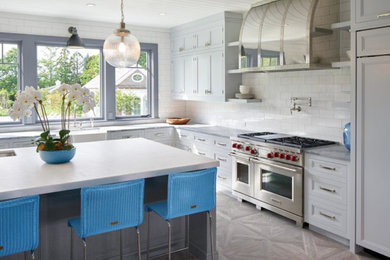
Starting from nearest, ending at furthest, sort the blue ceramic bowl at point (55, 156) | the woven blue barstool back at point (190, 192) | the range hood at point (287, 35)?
the woven blue barstool back at point (190, 192), the blue ceramic bowl at point (55, 156), the range hood at point (287, 35)

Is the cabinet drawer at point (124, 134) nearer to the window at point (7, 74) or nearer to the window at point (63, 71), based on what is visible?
the window at point (63, 71)

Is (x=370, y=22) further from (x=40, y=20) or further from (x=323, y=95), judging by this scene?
(x=40, y=20)

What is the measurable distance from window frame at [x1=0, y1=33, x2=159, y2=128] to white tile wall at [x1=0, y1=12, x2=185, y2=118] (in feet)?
0.29

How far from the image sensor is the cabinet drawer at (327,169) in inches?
151

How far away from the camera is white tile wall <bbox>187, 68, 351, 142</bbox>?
15.1 feet

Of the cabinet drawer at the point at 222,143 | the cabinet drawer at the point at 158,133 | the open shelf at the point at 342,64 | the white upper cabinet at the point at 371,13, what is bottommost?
the cabinet drawer at the point at 222,143

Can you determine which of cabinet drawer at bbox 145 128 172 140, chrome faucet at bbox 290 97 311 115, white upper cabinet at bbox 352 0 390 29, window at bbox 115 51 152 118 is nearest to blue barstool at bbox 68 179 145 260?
white upper cabinet at bbox 352 0 390 29

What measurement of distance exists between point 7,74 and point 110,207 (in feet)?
14.4

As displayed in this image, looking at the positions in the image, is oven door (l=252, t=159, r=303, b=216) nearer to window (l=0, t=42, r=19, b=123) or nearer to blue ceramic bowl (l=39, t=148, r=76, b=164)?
blue ceramic bowl (l=39, t=148, r=76, b=164)

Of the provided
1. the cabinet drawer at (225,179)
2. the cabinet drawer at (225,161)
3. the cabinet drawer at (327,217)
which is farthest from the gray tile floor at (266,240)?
the cabinet drawer at (225,161)

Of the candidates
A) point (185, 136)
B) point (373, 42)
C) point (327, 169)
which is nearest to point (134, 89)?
point (185, 136)

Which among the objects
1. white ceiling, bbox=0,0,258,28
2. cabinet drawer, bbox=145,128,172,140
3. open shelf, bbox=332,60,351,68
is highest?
white ceiling, bbox=0,0,258,28

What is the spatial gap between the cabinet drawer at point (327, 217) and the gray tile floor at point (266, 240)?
134 mm

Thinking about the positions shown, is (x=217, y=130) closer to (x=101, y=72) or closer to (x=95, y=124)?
(x=95, y=124)
